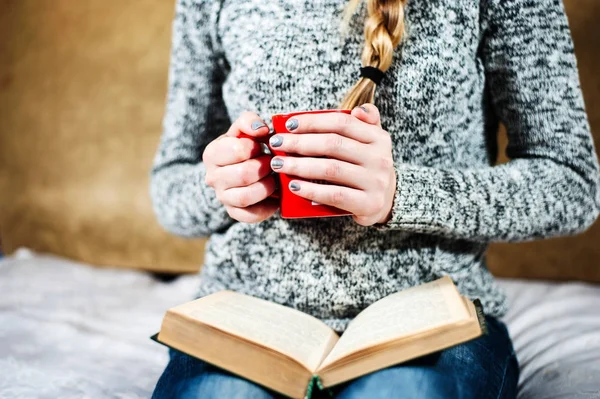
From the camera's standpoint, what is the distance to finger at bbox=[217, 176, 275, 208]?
1.48ft

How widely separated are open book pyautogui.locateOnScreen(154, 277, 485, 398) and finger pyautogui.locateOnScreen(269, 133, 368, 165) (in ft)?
0.45

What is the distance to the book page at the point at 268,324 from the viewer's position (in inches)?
16.3

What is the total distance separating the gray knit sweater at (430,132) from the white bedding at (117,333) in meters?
0.15

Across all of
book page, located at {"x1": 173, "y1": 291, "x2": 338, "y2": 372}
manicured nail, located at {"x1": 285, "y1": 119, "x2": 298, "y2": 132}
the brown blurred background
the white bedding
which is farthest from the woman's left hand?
the brown blurred background

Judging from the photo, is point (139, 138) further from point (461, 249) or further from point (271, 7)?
point (461, 249)

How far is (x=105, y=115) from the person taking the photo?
112 centimetres

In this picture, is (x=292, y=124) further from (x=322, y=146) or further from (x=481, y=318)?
(x=481, y=318)

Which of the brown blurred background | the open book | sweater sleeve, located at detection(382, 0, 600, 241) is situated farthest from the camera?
the brown blurred background

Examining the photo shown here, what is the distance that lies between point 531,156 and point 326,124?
0.90ft

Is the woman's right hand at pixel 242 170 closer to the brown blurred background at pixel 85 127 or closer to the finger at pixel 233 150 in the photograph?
the finger at pixel 233 150

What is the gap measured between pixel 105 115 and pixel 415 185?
865 mm

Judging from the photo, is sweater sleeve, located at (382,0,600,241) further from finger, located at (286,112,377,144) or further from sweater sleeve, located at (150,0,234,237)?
sweater sleeve, located at (150,0,234,237)

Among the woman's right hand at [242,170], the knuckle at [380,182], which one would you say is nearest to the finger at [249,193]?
the woman's right hand at [242,170]

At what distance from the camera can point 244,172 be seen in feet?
1.44
